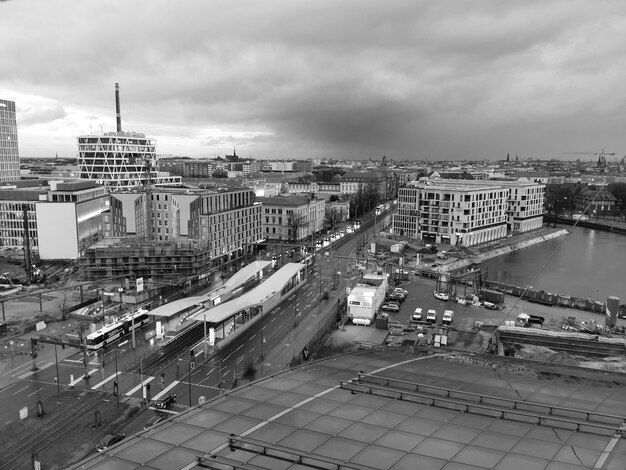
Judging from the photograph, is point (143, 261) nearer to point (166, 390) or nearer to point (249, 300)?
point (249, 300)

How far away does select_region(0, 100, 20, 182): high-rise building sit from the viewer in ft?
177

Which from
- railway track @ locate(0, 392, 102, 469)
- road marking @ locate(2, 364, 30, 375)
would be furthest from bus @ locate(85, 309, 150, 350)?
railway track @ locate(0, 392, 102, 469)

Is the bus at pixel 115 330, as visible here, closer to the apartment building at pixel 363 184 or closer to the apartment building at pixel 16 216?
the apartment building at pixel 16 216

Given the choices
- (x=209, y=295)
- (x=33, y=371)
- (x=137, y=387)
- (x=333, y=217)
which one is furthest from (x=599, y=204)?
(x=33, y=371)

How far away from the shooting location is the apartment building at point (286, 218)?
46.8 m

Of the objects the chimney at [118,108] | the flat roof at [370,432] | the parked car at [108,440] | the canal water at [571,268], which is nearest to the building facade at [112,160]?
the chimney at [118,108]

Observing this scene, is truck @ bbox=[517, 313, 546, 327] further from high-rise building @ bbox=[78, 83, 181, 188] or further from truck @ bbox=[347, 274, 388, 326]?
high-rise building @ bbox=[78, 83, 181, 188]

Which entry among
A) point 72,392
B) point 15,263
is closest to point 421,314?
point 72,392

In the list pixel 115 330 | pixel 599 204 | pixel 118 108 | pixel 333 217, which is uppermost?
pixel 118 108

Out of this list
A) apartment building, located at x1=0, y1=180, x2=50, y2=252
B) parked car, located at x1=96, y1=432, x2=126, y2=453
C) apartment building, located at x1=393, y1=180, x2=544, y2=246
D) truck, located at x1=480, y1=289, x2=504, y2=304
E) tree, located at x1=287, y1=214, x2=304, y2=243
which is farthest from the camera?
apartment building, located at x1=393, y1=180, x2=544, y2=246

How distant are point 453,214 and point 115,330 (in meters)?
33.1

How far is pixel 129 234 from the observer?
115 feet

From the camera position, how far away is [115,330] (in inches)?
814

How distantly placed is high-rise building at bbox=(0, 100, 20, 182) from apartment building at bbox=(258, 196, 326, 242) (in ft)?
91.4
